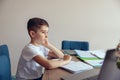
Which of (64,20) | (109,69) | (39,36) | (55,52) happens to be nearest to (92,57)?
(55,52)

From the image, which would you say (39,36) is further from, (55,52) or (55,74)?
(55,74)

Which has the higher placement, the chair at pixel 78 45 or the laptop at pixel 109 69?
the laptop at pixel 109 69

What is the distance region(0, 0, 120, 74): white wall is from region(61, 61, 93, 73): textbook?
1.55m

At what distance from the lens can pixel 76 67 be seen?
5.95 feet

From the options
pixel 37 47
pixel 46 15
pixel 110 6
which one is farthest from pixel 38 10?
pixel 37 47

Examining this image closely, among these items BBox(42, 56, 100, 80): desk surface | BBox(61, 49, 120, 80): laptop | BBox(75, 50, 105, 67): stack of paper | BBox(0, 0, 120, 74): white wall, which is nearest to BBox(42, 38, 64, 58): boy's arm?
BBox(75, 50, 105, 67): stack of paper

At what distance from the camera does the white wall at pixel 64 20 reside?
3371 mm

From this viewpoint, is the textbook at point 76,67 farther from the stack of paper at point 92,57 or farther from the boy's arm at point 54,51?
the boy's arm at point 54,51

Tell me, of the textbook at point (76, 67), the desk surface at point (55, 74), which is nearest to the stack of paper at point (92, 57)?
the textbook at point (76, 67)

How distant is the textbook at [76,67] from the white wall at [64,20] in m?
1.55

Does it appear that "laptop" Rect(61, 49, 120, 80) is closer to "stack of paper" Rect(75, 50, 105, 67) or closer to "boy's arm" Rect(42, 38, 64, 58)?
"stack of paper" Rect(75, 50, 105, 67)

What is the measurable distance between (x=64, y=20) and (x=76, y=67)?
171 centimetres

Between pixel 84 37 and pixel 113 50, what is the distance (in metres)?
2.41

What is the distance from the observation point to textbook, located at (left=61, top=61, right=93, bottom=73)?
174cm
